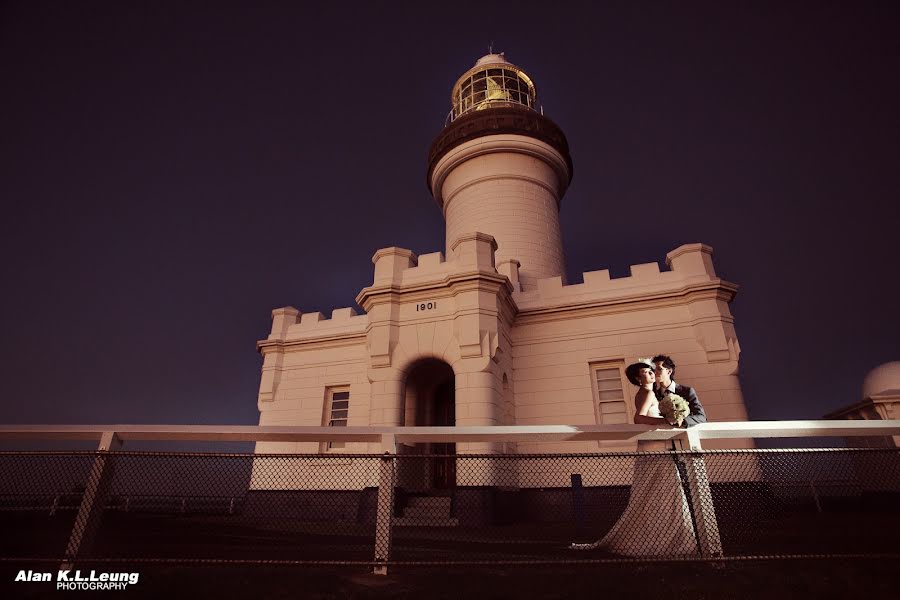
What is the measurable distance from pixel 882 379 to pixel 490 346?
47.7 ft

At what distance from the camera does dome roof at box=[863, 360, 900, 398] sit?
48.8ft

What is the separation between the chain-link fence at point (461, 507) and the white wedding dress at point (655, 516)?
14 millimetres

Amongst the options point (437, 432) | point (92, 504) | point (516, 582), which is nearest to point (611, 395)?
point (437, 432)

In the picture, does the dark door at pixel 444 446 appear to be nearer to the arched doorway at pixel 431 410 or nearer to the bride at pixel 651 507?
the arched doorway at pixel 431 410

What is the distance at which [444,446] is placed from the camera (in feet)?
38.2

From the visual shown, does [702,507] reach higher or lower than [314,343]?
lower

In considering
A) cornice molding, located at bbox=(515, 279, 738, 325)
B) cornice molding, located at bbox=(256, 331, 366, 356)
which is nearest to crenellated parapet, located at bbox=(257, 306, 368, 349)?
cornice molding, located at bbox=(256, 331, 366, 356)

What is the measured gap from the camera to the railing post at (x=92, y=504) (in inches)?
145

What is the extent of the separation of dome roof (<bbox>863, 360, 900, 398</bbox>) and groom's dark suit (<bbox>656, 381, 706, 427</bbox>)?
1475cm

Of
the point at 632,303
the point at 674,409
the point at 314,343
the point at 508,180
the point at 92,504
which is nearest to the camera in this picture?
the point at 92,504

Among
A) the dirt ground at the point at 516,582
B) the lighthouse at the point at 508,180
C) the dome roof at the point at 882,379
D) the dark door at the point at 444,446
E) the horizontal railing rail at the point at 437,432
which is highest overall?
the lighthouse at the point at 508,180

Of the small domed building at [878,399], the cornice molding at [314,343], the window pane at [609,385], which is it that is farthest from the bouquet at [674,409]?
the small domed building at [878,399]

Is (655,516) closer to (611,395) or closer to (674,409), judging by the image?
(674,409)

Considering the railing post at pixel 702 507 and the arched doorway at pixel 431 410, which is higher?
the arched doorway at pixel 431 410
